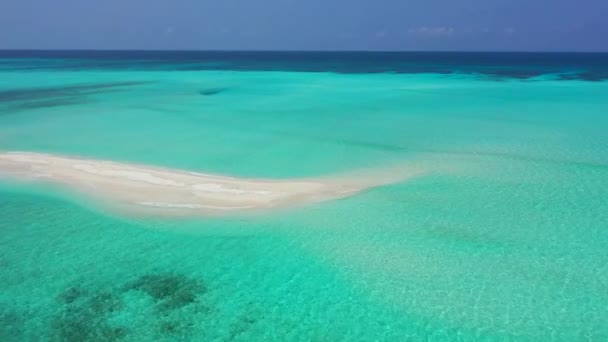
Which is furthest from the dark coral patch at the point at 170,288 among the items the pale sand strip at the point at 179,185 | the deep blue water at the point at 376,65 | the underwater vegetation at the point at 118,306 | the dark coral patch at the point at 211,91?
the deep blue water at the point at 376,65

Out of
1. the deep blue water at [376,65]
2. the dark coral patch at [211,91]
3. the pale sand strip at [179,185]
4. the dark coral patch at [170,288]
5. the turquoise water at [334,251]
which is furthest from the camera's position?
the deep blue water at [376,65]

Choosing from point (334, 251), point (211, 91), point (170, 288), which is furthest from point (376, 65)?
point (170, 288)

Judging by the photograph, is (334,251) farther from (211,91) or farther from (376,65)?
(376,65)

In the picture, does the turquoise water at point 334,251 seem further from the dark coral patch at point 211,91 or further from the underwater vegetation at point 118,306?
A: the dark coral patch at point 211,91

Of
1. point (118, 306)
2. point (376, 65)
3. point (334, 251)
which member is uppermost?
point (376, 65)

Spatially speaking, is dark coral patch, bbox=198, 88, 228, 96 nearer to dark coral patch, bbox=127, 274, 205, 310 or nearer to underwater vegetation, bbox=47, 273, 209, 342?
dark coral patch, bbox=127, 274, 205, 310

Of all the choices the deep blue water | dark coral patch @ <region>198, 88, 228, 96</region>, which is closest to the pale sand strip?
dark coral patch @ <region>198, 88, 228, 96</region>
